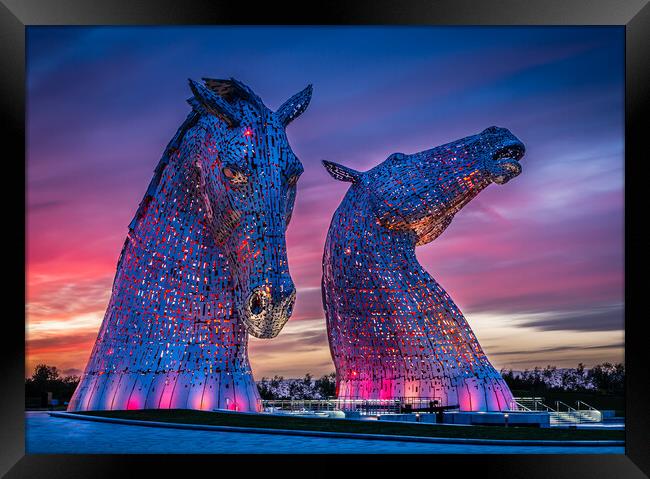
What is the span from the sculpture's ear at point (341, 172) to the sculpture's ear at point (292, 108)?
5.17 meters

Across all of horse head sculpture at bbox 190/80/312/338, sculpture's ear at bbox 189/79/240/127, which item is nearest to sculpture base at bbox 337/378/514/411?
horse head sculpture at bbox 190/80/312/338

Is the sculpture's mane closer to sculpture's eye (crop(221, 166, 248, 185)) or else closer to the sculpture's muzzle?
sculpture's eye (crop(221, 166, 248, 185))

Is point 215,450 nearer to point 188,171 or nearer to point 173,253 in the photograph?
point 173,253

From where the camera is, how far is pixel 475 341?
13.1 meters

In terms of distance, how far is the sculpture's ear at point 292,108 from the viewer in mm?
8562

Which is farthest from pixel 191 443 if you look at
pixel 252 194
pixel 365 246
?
pixel 365 246

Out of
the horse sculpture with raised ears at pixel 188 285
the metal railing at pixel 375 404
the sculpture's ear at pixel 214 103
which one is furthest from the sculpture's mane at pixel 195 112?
the metal railing at pixel 375 404

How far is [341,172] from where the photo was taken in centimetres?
1408

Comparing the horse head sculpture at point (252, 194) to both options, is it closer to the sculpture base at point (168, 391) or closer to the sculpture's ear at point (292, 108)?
the sculpture's ear at point (292, 108)

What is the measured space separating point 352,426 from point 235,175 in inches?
147

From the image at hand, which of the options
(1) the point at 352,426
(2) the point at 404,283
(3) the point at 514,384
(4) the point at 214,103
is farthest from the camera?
(3) the point at 514,384

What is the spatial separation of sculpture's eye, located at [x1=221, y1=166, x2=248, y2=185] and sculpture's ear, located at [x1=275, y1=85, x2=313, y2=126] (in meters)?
0.85
